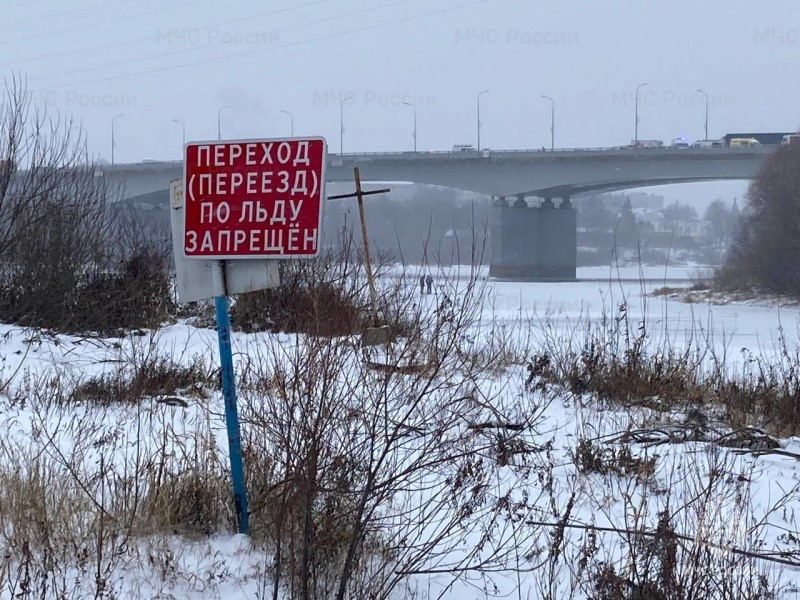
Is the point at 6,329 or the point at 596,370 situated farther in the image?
the point at 6,329

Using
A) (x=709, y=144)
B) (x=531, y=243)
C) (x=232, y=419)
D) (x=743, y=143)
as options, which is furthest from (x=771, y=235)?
(x=232, y=419)

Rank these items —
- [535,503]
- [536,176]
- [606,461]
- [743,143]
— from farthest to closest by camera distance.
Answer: [743,143]
[536,176]
[606,461]
[535,503]

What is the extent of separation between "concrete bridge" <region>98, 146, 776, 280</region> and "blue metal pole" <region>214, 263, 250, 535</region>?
4126 centimetres

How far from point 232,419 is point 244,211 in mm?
1004

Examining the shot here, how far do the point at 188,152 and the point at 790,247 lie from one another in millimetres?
35451

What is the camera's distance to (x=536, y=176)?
50.2 m

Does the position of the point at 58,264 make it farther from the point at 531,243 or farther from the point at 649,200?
the point at 649,200

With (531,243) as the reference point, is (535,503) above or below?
below

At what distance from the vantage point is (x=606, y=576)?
3.89m

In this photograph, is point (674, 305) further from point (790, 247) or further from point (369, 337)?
point (369, 337)

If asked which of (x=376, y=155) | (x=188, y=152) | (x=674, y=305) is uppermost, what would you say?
(x=376, y=155)

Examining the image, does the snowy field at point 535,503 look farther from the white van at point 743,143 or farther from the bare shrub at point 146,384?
the white van at point 743,143

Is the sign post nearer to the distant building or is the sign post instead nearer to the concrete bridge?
the concrete bridge

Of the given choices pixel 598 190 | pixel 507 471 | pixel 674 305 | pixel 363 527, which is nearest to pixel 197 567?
pixel 363 527
